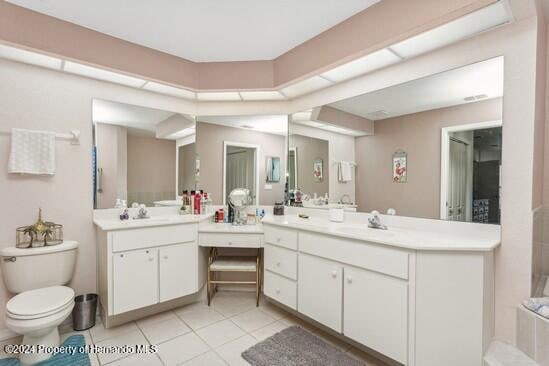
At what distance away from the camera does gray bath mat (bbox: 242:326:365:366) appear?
1.82 metres

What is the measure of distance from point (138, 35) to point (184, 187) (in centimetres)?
153

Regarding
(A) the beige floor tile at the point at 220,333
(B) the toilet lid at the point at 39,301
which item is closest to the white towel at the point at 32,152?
(B) the toilet lid at the point at 39,301

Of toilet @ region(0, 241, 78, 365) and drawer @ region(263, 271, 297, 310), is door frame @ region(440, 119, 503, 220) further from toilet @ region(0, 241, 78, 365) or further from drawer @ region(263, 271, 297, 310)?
toilet @ region(0, 241, 78, 365)

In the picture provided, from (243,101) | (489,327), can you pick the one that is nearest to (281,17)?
(243,101)

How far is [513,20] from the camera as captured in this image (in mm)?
1533

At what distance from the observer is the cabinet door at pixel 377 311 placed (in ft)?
5.19

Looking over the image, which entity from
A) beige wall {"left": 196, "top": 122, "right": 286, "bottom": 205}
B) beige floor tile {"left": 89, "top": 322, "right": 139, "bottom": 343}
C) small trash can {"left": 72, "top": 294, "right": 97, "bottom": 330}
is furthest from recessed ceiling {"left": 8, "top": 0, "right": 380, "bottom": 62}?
beige floor tile {"left": 89, "top": 322, "right": 139, "bottom": 343}

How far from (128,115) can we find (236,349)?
2380mm

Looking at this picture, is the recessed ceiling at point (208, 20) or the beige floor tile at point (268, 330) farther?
the beige floor tile at point (268, 330)

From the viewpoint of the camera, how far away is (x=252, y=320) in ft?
7.84

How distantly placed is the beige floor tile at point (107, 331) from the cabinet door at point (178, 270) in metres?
0.33

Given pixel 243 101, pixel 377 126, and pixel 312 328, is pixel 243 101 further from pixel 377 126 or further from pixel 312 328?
pixel 312 328

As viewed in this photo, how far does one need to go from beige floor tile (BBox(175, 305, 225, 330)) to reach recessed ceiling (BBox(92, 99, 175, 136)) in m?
1.87

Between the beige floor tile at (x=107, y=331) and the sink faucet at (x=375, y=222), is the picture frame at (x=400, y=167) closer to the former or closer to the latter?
the sink faucet at (x=375, y=222)
